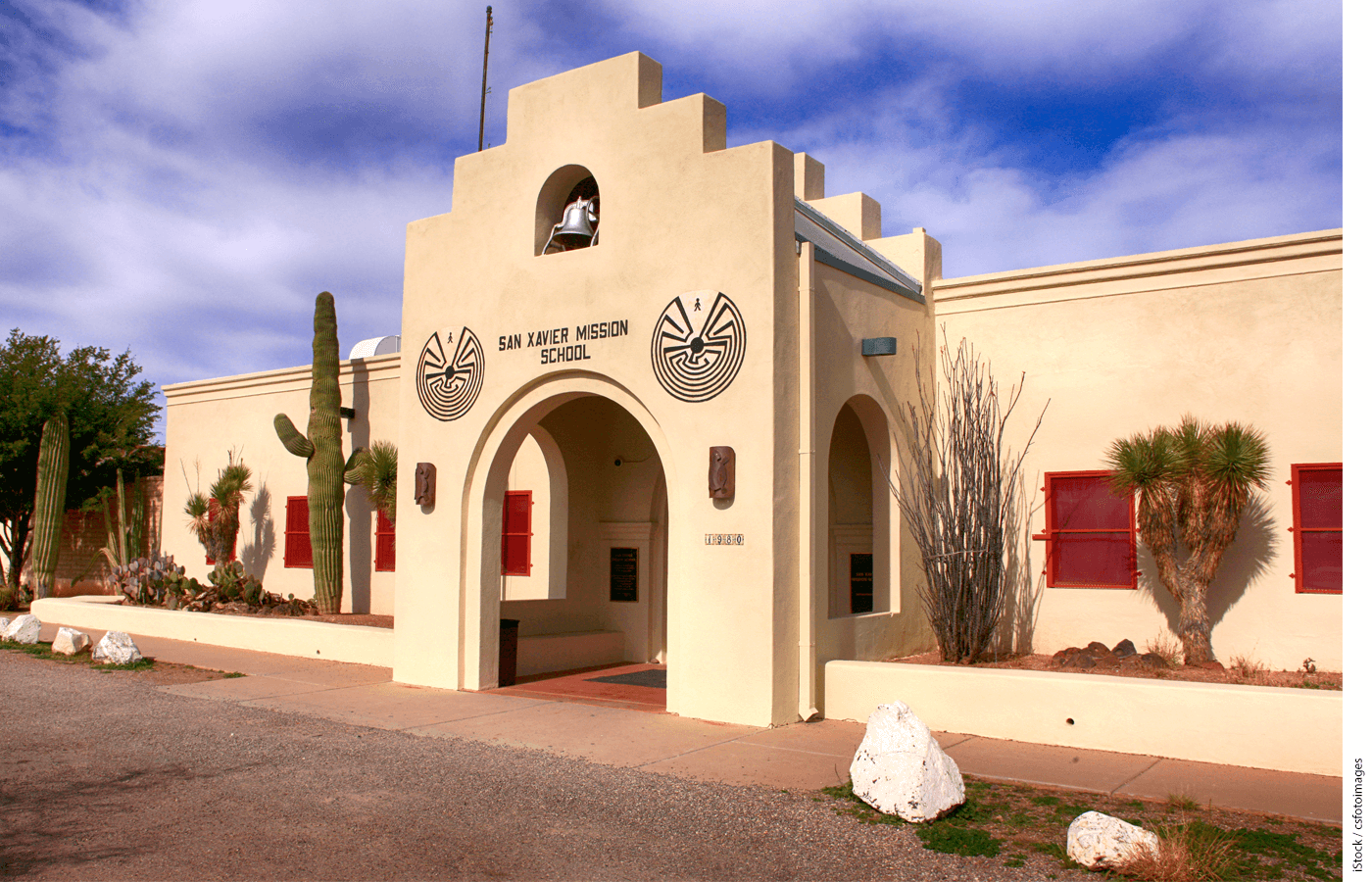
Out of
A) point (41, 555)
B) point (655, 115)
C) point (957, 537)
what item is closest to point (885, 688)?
point (957, 537)

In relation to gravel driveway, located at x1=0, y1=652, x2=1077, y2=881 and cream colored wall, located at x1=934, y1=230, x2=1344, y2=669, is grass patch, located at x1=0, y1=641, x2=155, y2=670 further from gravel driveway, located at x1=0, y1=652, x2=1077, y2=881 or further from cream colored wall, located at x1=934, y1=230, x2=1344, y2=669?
cream colored wall, located at x1=934, y1=230, x2=1344, y2=669

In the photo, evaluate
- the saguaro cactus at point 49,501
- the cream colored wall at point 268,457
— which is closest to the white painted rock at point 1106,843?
the cream colored wall at point 268,457

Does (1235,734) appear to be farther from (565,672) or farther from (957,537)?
(565,672)

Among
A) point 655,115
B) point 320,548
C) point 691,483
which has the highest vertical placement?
point 655,115

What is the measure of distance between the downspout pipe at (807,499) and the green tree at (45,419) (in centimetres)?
1706

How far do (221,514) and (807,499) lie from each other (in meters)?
12.4

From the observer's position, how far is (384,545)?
1552 cm

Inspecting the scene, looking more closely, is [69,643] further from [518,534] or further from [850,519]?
[850,519]

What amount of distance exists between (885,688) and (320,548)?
9612mm

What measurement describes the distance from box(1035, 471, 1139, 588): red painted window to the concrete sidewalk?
315 cm

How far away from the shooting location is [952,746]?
26.2 feet

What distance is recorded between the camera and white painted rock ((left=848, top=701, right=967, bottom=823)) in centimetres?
Answer: 585

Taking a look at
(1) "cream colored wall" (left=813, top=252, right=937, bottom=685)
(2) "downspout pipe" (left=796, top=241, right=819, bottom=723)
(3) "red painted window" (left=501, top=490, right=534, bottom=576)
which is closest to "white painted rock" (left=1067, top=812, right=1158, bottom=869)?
(2) "downspout pipe" (left=796, top=241, right=819, bottom=723)

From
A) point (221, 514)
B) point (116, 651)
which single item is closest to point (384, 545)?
point (221, 514)
